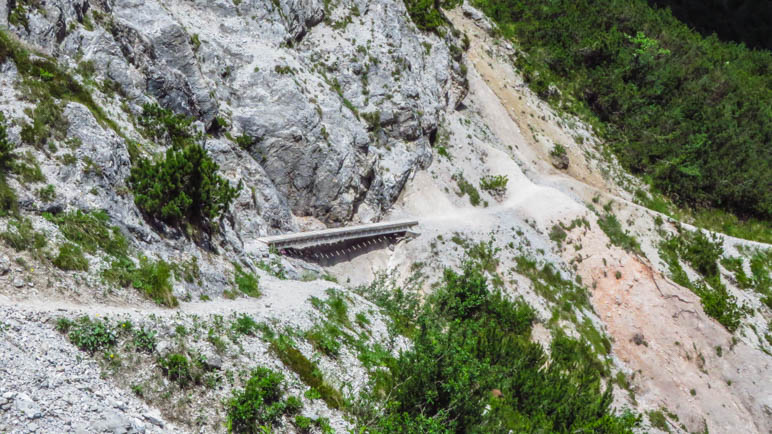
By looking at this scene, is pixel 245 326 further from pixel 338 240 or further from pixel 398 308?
pixel 338 240

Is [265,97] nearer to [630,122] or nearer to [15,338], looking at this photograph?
[15,338]

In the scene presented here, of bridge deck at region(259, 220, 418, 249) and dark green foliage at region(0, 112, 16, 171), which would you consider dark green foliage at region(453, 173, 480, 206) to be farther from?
dark green foliage at region(0, 112, 16, 171)

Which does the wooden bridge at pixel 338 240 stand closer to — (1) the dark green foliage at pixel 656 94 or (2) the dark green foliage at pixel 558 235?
(2) the dark green foliage at pixel 558 235

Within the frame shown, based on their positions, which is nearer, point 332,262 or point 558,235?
point 332,262

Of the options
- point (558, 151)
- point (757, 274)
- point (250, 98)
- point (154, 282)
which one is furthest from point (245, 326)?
point (757, 274)

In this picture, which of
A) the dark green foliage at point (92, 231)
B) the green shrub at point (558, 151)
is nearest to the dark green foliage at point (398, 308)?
the dark green foliage at point (92, 231)

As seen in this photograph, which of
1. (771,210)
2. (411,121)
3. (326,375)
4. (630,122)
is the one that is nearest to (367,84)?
(411,121)
